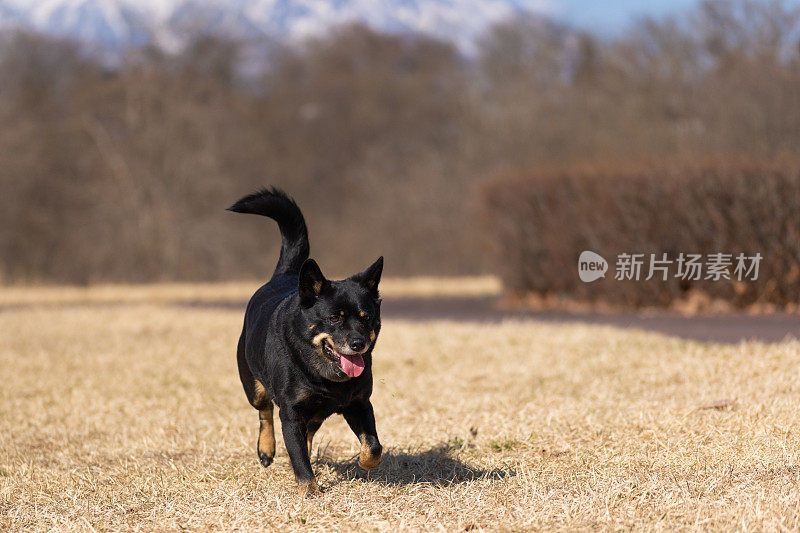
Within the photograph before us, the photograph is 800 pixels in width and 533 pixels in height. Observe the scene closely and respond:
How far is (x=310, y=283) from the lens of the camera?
175 inches

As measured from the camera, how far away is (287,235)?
5.62 m

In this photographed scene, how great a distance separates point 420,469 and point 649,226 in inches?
376

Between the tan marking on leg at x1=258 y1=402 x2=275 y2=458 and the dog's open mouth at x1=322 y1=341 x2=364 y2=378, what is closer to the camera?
the dog's open mouth at x1=322 y1=341 x2=364 y2=378

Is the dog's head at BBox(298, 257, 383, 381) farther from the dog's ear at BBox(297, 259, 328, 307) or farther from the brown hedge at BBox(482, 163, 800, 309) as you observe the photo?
the brown hedge at BBox(482, 163, 800, 309)

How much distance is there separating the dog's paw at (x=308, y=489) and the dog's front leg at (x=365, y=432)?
27 cm

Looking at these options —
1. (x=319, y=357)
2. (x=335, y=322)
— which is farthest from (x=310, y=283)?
(x=319, y=357)

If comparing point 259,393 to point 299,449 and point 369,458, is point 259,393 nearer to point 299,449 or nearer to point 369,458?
point 299,449

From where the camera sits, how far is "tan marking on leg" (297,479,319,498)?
177 inches

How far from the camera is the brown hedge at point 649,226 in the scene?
13.3 metres

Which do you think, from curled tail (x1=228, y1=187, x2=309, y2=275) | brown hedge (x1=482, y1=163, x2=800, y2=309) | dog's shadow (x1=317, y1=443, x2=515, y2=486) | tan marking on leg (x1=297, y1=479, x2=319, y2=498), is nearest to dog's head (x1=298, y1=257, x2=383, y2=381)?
tan marking on leg (x1=297, y1=479, x2=319, y2=498)

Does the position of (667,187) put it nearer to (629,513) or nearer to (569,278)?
(569,278)

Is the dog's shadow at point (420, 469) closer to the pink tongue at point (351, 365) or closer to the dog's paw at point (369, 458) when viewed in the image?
the dog's paw at point (369, 458)

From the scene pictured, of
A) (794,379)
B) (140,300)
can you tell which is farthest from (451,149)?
(794,379)

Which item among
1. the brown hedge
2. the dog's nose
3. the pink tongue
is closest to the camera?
the dog's nose
